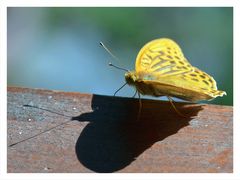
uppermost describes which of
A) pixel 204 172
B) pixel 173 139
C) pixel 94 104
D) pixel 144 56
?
pixel 144 56

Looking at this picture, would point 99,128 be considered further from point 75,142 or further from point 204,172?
point 204,172

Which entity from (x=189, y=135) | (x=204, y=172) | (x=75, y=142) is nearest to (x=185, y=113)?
(x=189, y=135)

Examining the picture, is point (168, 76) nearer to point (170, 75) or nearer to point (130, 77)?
point (170, 75)

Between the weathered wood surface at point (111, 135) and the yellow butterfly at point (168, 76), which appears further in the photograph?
the yellow butterfly at point (168, 76)

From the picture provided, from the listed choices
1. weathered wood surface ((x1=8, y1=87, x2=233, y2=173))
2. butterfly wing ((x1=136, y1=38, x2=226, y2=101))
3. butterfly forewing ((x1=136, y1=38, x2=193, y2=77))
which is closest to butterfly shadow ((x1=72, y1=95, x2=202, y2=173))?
weathered wood surface ((x1=8, y1=87, x2=233, y2=173))

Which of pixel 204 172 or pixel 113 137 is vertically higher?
pixel 113 137

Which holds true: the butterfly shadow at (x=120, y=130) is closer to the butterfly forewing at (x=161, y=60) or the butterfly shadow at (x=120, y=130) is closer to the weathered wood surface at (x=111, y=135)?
the weathered wood surface at (x=111, y=135)

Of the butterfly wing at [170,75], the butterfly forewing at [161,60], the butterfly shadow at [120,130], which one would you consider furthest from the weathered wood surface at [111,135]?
the butterfly forewing at [161,60]

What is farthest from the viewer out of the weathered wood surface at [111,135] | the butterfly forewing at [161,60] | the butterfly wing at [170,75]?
the butterfly forewing at [161,60]
